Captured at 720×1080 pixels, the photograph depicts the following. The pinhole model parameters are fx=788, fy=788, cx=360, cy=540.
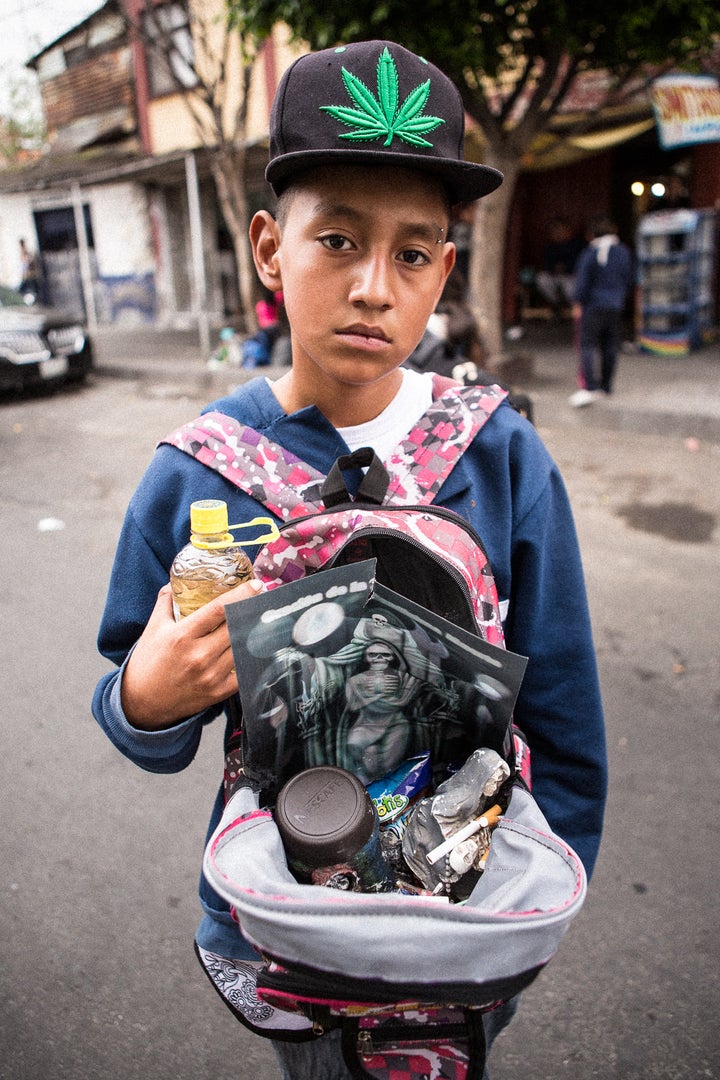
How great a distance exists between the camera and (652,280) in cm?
1062

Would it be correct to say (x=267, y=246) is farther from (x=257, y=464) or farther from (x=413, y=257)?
(x=257, y=464)

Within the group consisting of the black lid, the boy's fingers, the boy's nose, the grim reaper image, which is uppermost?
the boy's nose

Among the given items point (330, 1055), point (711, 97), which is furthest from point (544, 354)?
point (330, 1055)

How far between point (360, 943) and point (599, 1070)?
1676mm

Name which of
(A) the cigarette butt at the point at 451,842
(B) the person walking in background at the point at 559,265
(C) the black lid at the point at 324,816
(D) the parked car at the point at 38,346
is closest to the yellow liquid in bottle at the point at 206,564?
(C) the black lid at the point at 324,816

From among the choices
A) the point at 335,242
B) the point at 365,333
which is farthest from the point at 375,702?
the point at 335,242

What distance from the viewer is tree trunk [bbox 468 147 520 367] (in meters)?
8.49

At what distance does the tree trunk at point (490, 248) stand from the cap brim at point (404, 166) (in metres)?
7.68

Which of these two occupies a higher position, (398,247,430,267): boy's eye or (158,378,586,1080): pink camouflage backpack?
(398,247,430,267): boy's eye

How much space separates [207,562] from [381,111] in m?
0.61

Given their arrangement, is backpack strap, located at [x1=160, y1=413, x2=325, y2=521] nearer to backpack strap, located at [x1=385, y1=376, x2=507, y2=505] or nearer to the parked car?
backpack strap, located at [x1=385, y1=376, x2=507, y2=505]

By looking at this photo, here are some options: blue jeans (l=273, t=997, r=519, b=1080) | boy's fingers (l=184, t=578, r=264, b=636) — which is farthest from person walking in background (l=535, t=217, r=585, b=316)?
boy's fingers (l=184, t=578, r=264, b=636)

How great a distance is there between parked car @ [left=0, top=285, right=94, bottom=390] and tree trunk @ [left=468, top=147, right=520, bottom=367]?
218 inches

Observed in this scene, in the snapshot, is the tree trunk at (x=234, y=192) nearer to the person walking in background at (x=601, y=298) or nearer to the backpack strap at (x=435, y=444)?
the person walking in background at (x=601, y=298)
